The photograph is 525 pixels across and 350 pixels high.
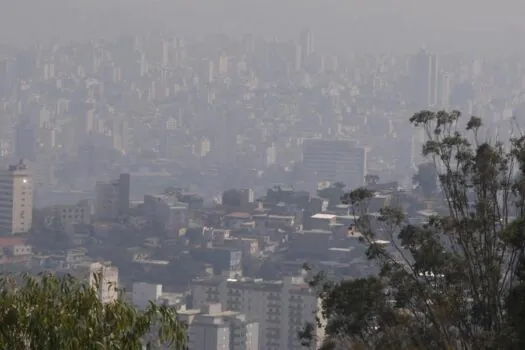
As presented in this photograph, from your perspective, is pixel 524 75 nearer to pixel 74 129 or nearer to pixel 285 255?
pixel 74 129

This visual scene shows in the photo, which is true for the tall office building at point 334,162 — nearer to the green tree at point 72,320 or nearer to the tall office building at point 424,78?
the tall office building at point 424,78

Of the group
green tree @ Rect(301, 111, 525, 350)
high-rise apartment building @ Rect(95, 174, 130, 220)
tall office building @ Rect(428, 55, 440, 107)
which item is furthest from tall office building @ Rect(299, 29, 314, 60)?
green tree @ Rect(301, 111, 525, 350)

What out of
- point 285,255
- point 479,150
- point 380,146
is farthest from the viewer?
point 380,146

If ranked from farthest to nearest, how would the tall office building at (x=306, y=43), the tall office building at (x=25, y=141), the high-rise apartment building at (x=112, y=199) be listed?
the tall office building at (x=306, y=43), the tall office building at (x=25, y=141), the high-rise apartment building at (x=112, y=199)

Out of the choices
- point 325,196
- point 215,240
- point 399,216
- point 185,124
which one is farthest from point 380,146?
point 399,216

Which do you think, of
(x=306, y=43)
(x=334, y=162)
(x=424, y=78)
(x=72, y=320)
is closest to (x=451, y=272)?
(x=72, y=320)

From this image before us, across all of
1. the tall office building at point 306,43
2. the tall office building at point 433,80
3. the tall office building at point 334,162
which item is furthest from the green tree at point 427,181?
the tall office building at point 306,43
